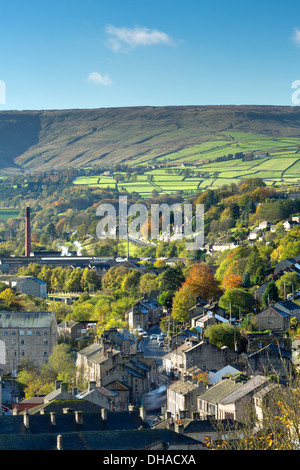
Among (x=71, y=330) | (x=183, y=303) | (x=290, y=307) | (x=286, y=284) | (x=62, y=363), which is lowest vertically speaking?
(x=71, y=330)

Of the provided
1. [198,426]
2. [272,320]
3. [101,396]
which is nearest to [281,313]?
[272,320]

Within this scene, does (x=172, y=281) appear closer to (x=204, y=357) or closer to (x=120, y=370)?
(x=204, y=357)

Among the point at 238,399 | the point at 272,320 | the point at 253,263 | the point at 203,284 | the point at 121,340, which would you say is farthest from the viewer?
the point at 253,263

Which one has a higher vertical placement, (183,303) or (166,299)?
(183,303)

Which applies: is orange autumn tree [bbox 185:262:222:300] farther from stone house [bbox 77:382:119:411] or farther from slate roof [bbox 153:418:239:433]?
slate roof [bbox 153:418:239:433]

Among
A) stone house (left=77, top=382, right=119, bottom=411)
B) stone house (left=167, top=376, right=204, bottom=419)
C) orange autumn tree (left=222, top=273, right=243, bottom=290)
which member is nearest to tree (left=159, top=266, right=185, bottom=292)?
orange autumn tree (left=222, top=273, right=243, bottom=290)

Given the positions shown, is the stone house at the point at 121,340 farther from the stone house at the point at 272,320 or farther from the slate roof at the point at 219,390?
the slate roof at the point at 219,390
